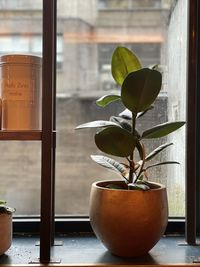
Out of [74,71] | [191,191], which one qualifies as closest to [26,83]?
[74,71]

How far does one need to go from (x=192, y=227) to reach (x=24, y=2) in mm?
1124

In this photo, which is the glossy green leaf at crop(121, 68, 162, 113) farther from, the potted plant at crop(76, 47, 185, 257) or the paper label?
the paper label

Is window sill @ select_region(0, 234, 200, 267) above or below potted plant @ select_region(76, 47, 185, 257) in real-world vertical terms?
below

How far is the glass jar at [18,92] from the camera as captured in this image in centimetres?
117

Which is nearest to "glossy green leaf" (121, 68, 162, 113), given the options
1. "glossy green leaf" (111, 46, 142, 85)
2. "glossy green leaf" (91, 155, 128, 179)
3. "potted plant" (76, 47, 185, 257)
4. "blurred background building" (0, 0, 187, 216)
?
"potted plant" (76, 47, 185, 257)

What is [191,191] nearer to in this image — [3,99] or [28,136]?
[28,136]

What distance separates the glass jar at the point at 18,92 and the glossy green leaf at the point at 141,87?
1.03ft

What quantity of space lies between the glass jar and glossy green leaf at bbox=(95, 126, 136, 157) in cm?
24

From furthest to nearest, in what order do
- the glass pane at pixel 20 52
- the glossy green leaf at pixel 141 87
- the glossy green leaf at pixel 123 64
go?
the glass pane at pixel 20 52, the glossy green leaf at pixel 123 64, the glossy green leaf at pixel 141 87

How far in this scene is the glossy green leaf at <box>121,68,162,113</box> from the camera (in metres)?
1.08

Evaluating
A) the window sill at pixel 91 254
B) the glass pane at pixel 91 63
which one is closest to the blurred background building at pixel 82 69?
the glass pane at pixel 91 63

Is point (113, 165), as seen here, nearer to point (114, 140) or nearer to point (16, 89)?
point (114, 140)

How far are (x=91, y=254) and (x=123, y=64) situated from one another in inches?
26.3

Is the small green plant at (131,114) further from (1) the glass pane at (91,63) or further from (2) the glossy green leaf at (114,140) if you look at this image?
(1) the glass pane at (91,63)
